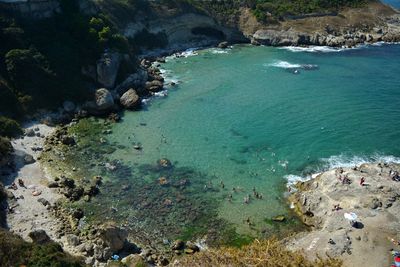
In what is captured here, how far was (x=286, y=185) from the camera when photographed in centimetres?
4844

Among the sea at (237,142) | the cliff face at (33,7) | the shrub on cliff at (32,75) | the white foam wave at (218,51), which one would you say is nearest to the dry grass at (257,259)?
the sea at (237,142)

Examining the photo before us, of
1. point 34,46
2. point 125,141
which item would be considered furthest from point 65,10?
point 125,141

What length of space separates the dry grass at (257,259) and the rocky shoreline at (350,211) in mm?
2503

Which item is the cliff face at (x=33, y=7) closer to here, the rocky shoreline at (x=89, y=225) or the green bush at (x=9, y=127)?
the green bush at (x=9, y=127)

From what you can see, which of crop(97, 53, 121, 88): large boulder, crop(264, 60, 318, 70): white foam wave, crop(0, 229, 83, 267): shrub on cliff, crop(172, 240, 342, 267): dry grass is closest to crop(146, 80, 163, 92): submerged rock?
crop(97, 53, 121, 88): large boulder

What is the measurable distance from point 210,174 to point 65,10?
45.8 metres

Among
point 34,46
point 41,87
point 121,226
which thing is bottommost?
point 121,226

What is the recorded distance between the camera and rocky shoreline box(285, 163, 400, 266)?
37.1m

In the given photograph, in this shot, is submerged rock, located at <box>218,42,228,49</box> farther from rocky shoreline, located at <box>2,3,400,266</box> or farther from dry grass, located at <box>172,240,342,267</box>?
dry grass, located at <box>172,240,342,267</box>

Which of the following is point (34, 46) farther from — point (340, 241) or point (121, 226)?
point (340, 241)

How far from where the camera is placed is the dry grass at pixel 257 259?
100ft

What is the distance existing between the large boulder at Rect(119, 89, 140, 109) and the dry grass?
3682 centimetres

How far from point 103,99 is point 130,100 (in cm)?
421

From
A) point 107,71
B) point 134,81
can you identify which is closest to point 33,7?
point 107,71
